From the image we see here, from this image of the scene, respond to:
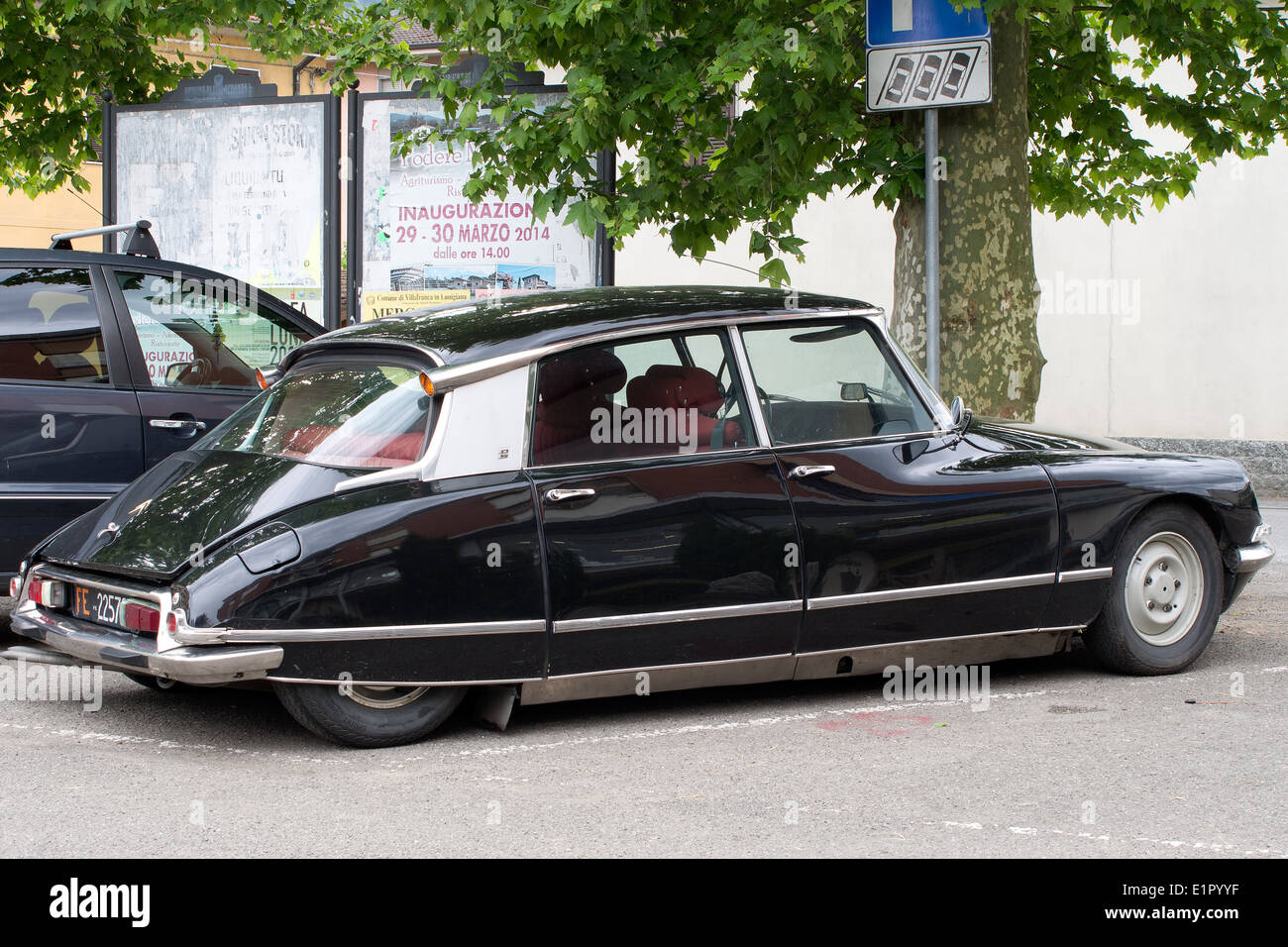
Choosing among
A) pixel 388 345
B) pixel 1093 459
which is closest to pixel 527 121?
pixel 388 345

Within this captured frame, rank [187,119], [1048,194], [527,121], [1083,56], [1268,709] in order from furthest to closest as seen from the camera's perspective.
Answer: [187,119]
[1048,194]
[1083,56]
[527,121]
[1268,709]

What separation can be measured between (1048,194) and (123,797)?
795cm

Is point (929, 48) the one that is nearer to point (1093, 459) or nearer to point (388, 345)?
point (1093, 459)

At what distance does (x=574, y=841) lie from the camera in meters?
4.20

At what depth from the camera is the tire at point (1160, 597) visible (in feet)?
20.7

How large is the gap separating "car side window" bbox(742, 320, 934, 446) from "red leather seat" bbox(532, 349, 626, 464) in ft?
2.07

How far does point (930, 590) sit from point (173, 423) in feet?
12.1

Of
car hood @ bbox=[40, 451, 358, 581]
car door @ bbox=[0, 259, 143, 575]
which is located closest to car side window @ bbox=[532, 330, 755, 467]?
car hood @ bbox=[40, 451, 358, 581]

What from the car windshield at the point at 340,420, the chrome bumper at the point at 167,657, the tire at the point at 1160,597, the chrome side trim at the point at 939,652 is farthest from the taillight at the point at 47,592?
the tire at the point at 1160,597

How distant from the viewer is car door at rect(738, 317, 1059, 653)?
566 cm

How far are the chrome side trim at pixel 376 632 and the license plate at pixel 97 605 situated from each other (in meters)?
0.51

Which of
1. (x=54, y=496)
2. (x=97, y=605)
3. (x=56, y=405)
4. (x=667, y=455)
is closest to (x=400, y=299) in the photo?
(x=56, y=405)

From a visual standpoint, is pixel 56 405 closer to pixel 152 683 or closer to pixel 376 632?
pixel 152 683

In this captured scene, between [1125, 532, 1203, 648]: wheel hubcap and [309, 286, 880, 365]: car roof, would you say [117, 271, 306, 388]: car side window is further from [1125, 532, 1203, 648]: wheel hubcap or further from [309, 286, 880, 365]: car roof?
[1125, 532, 1203, 648]: wheel hubcap
